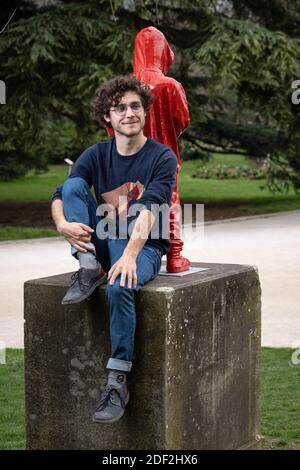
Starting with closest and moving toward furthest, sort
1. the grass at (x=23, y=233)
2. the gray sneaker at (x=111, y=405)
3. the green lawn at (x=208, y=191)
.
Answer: the gray sneaker at (x=111, y=405) → the grass at (x=23, y=233) → the green lawn at (x=208, y=191)

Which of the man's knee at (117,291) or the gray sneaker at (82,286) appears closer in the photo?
the man's knee at (117,291)

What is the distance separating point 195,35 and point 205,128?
3.55 meters

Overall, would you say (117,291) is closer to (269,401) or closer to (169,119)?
(169,119)

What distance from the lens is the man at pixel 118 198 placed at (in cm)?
434

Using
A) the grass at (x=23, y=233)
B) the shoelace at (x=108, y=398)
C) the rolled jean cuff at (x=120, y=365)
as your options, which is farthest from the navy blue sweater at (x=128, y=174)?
the grass at (x=23, y=233)

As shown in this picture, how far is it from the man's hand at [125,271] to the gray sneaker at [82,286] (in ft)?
0.42

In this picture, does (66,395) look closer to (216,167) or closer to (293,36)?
(293,36)

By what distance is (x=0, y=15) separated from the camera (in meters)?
18.8

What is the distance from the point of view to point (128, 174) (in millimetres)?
4539

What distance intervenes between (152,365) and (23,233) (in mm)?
12479

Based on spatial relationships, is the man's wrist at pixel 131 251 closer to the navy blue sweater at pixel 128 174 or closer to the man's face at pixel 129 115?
the navy blue sweater at pixel 128 174

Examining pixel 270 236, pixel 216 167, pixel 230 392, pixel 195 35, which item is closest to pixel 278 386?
pixel 230 392

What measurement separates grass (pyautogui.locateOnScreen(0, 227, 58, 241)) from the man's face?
11.6m

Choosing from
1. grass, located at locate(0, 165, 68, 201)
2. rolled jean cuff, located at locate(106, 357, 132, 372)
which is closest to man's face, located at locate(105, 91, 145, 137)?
rolled jean cuff, located at locate(106, 357, 132, 372)
